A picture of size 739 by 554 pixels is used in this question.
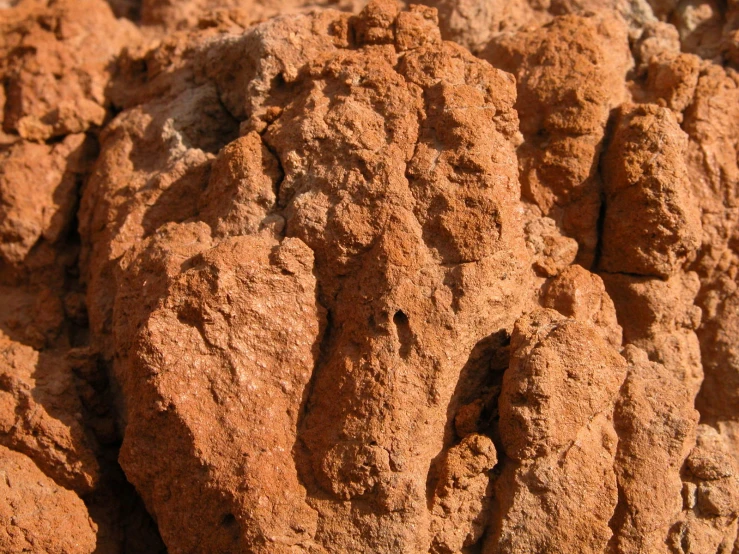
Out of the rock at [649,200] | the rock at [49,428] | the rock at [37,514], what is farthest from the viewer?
the rock at [649,200]

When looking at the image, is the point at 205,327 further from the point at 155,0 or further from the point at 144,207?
the point at 155,0

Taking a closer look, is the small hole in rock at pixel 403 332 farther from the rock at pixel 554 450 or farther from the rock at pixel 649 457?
the rock at pixel 649 457

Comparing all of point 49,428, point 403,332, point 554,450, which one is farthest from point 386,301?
point 49,428

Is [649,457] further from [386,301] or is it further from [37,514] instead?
[37,514]

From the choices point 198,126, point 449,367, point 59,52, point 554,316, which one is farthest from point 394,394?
point 59,52

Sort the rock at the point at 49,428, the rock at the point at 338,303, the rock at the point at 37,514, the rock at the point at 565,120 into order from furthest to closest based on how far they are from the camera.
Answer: the rock at the point at 565,120, the rock at the point at 49,428, the rock at the point at 37,514, the rock at the point at 338,303

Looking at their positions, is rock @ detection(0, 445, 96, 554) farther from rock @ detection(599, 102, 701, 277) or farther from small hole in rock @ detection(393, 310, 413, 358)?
rock @ detection(599, 102, 701, 277)

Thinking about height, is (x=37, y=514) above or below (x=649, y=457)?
below

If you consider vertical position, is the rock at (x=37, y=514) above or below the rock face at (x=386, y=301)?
below

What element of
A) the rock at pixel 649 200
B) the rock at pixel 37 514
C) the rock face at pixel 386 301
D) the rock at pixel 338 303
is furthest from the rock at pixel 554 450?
the rock at pixel 37 514

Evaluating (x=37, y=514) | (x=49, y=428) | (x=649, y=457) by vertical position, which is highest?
(x=649, y=457)

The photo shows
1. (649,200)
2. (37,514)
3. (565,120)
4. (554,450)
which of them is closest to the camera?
(554,450)
